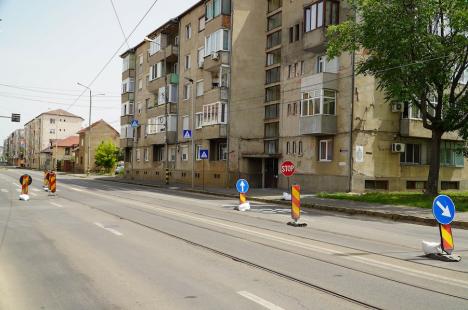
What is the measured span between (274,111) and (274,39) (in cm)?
574

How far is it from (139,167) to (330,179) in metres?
30.6

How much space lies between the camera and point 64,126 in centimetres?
13075

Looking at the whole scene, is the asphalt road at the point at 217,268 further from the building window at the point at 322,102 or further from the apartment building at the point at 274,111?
the building window at the point at 322,102

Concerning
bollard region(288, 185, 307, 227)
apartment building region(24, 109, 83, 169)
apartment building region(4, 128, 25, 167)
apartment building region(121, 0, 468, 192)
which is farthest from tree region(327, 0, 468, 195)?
apartment building region(4, 128, 25, 167)

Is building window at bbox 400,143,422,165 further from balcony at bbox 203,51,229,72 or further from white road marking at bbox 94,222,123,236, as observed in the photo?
white road marking at bbox 94,222,123,236

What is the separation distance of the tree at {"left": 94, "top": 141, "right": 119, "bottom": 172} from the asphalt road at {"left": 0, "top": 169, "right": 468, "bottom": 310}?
5876 centimetres

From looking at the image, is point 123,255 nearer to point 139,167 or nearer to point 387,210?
point 387,210

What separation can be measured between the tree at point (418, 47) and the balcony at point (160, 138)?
25.1m

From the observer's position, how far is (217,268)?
298 inches

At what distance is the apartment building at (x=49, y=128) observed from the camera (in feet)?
417

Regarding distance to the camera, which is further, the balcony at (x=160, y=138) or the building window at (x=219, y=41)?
the balcony at (x=160, y=138)

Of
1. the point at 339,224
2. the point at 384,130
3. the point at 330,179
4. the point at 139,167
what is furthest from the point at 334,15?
A: the point at 139,167

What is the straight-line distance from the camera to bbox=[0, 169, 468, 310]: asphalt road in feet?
19.0

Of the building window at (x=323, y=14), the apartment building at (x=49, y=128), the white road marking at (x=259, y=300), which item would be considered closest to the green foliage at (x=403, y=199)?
the building window at (x=323, y=14)
